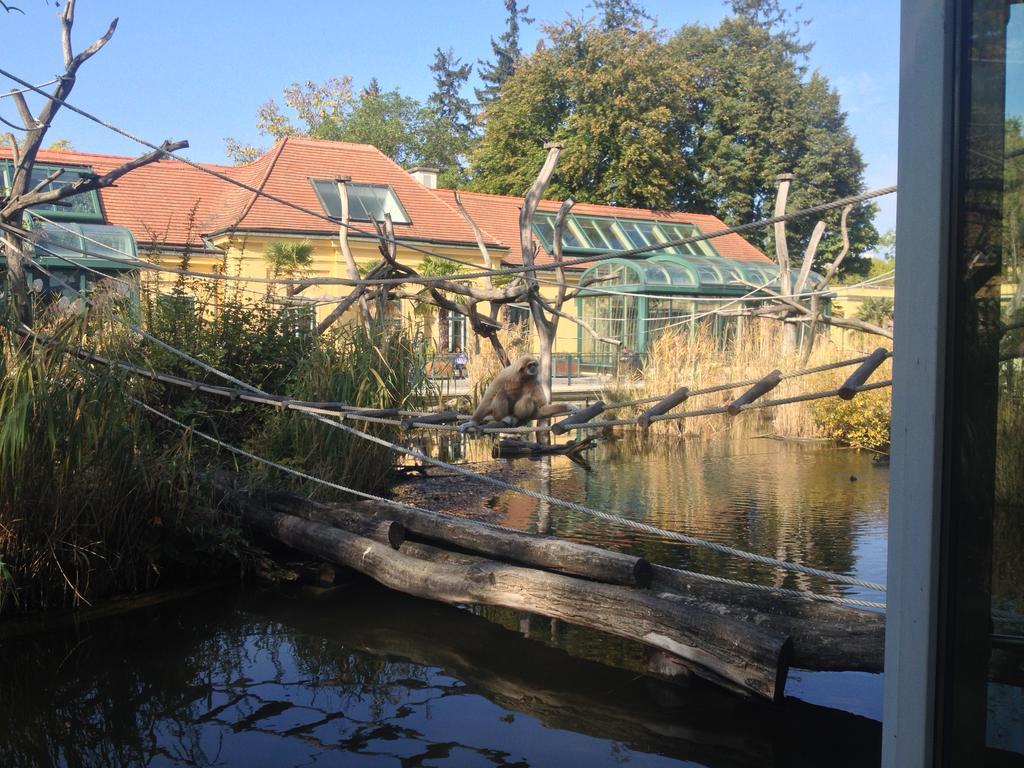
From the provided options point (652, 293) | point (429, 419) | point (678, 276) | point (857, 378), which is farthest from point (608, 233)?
point (857, 378)

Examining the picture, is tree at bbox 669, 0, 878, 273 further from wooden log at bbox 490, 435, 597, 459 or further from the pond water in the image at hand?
the pond water

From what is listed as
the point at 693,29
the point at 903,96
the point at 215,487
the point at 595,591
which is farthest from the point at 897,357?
the point at 693,29

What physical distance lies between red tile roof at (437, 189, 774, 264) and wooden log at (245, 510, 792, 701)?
2034 centimetres

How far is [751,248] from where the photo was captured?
35094 mm

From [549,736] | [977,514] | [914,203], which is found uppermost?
[914,203]

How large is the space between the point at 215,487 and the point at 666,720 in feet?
12.8

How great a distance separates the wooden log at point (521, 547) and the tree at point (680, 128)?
3059 cm

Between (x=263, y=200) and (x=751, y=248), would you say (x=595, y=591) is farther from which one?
(x=751, y=248)

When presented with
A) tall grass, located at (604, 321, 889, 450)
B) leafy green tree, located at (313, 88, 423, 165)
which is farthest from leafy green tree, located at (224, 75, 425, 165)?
tall grass, located at (604, 321, 889, 450)

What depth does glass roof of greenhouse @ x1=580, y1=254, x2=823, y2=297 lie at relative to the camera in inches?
885

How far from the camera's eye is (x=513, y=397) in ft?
23.2

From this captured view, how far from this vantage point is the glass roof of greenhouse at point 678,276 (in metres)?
22.5

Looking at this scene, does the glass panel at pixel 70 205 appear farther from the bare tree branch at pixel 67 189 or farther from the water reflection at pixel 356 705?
the water reflection at pixel 356 705

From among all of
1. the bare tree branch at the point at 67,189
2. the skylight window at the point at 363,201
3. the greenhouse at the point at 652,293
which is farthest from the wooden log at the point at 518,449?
the skylight window at the point at 363,201
